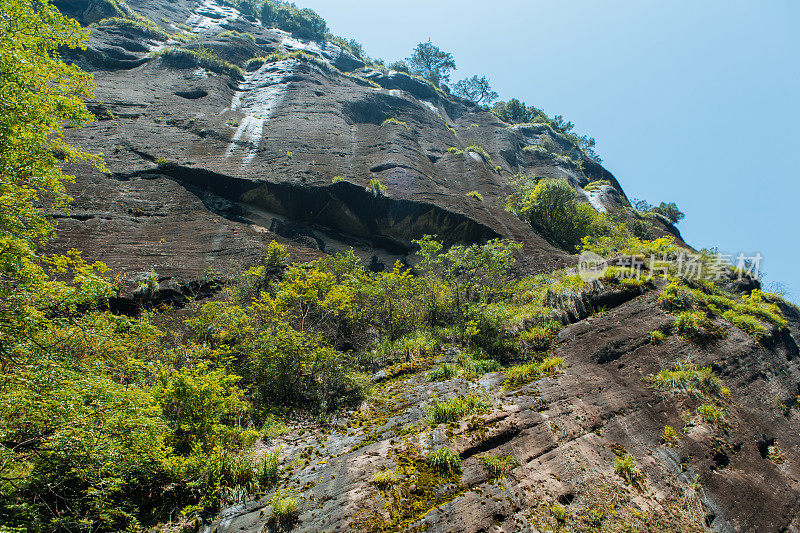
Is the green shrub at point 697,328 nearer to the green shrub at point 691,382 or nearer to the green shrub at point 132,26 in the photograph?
the green shrub at point 691,382

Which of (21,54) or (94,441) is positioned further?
(21,54)

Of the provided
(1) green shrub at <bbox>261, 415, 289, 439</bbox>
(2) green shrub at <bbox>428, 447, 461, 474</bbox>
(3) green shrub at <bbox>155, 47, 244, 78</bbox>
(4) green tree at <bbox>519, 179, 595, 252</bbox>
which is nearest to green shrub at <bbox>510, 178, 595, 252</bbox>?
(4) green tree at <bbox>519, 179, 595, 252</bbox>

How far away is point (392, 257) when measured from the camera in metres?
19.8

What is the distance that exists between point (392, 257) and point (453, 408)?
12.5m

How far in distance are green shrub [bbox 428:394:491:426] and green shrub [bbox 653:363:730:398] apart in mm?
4411

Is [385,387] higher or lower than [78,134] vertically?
lower

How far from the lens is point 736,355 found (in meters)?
9.95

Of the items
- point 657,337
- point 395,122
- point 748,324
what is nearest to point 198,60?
point 395,122

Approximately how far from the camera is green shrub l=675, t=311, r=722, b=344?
10148 millimetres

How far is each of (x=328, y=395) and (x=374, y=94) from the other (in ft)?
102

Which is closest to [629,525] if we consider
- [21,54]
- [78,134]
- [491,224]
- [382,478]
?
[382,478]

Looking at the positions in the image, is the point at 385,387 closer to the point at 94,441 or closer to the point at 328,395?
the point at 328,395

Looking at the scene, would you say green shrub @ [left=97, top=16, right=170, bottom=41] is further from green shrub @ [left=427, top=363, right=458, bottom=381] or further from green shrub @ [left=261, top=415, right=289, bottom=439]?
green shrub @ [left=427, top=363, right=458, bottom=381]

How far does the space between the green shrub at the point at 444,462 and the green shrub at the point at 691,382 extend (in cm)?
558
